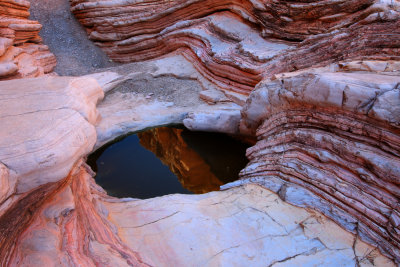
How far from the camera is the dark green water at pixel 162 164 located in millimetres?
4133

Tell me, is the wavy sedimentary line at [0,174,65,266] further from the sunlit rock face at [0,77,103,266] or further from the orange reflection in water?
the orange reflection in water

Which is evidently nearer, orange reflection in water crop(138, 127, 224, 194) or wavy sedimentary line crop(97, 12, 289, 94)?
orange reflection in water crop(138, 127, 224, 194)

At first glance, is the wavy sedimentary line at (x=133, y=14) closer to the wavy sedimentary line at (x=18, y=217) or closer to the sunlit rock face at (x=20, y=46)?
the sunlit rock face at (x=20, y=46)

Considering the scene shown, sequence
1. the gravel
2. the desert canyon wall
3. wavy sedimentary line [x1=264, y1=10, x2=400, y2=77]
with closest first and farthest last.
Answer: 1. the desert canyon wall
2. wavy sedimentary line [x1=264, y1=10, x2=400, y2=77]
3. the gravel

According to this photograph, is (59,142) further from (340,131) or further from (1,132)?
(340,131)

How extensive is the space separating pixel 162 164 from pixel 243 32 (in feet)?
11.9

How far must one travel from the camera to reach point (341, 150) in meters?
2.83

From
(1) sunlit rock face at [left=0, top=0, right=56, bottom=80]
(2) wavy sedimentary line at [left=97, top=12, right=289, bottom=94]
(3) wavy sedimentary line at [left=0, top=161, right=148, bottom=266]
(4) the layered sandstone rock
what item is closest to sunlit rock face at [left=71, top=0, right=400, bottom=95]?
(2) wavy sedimentary line at [left=97, top=12, right=289, bottom=94]

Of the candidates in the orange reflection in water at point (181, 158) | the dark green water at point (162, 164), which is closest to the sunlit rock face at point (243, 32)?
the dark green water at point (162, 164)

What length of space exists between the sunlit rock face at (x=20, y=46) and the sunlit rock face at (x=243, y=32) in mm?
1823

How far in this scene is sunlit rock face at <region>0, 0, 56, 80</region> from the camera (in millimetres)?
5617

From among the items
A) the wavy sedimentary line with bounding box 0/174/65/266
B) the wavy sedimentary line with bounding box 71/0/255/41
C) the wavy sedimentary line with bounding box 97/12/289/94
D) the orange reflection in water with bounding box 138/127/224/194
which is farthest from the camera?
the wavy sedimentary line with bounding box 71/0/255/41

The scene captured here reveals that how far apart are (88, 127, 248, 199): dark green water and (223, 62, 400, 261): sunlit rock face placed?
90 cm

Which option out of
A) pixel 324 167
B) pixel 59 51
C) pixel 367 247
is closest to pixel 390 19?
pixel 324 167
